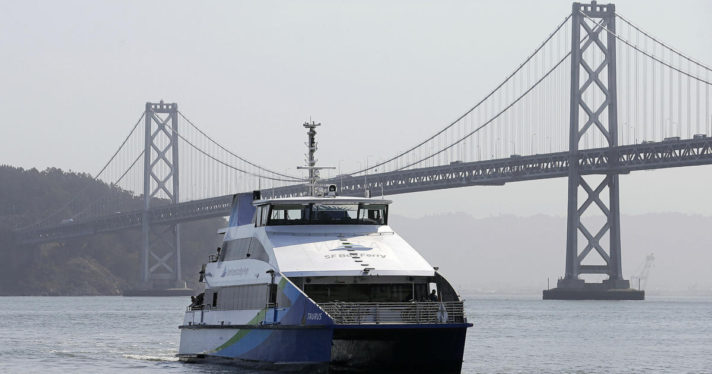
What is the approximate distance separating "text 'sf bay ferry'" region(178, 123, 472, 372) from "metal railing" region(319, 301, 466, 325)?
2cm

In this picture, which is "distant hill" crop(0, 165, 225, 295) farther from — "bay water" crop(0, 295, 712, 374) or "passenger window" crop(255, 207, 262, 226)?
"passenger window" crop(255, 207, 262, 226)

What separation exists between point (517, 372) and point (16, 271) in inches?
5285

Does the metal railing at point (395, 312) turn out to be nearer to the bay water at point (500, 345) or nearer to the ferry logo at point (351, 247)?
the ferry logo at point (351, 247)

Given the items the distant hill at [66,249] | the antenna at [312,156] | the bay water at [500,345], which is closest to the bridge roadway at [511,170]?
the bay water at [500,345]

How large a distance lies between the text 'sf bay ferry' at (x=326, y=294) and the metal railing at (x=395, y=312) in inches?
0.9

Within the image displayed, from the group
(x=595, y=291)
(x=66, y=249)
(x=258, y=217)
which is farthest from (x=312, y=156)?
(x=66, y=249)

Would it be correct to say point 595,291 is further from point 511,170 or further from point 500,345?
point 500,345

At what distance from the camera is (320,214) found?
120ft

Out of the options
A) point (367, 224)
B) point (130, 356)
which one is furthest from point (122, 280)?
point (367, 224)

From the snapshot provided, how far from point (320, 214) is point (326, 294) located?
120 inches

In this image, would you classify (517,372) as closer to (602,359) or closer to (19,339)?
(602,359)

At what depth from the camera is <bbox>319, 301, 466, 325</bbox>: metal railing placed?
1288 inches

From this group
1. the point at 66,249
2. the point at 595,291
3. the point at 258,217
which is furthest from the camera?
the point at 66,249

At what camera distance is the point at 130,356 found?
47219 millimetres
